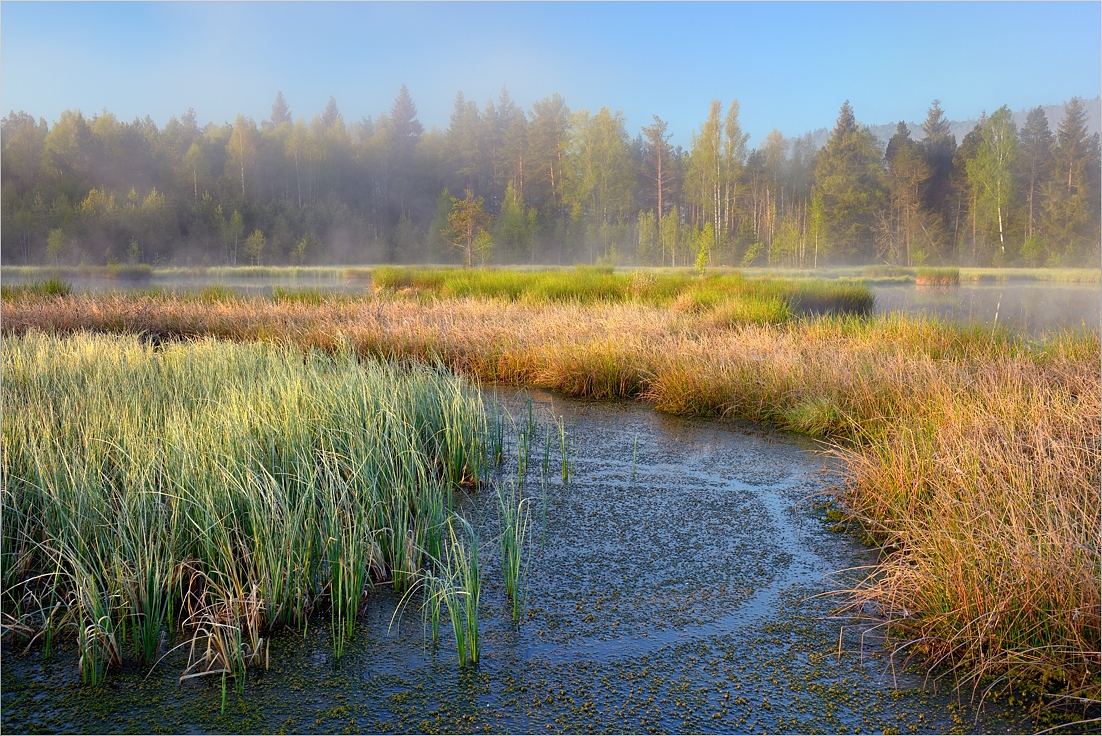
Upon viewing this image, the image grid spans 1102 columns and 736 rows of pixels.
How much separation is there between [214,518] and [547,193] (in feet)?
160

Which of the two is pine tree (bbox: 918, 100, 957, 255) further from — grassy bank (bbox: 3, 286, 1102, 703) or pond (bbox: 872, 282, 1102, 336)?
grassy bank (bbox: 3, 286, 1102, 703)

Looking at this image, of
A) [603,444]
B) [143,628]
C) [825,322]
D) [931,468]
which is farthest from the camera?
[825,322]

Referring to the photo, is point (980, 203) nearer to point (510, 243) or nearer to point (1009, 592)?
point (510, 243)

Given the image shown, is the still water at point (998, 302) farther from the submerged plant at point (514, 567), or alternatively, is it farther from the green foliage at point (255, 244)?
the green foliage at point (255, 244)

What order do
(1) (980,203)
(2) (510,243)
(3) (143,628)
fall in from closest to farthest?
(3) (143,628), (1) (980,203), (2) (510,243)

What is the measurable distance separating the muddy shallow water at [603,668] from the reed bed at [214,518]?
0.42 feet

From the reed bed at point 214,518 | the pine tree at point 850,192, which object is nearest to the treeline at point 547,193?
the pine tree at point 850,192

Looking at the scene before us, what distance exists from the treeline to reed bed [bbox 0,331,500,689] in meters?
29.0

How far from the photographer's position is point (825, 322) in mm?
9289

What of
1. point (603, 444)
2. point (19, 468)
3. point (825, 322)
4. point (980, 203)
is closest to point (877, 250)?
point (980, 203)

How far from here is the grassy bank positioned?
2.26 metres

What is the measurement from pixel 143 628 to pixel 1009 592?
2.79m


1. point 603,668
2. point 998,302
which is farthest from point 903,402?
point 998,302

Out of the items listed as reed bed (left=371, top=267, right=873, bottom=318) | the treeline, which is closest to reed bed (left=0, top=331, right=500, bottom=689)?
reed bed (left=371, top=267, right=873, bottom=318)
